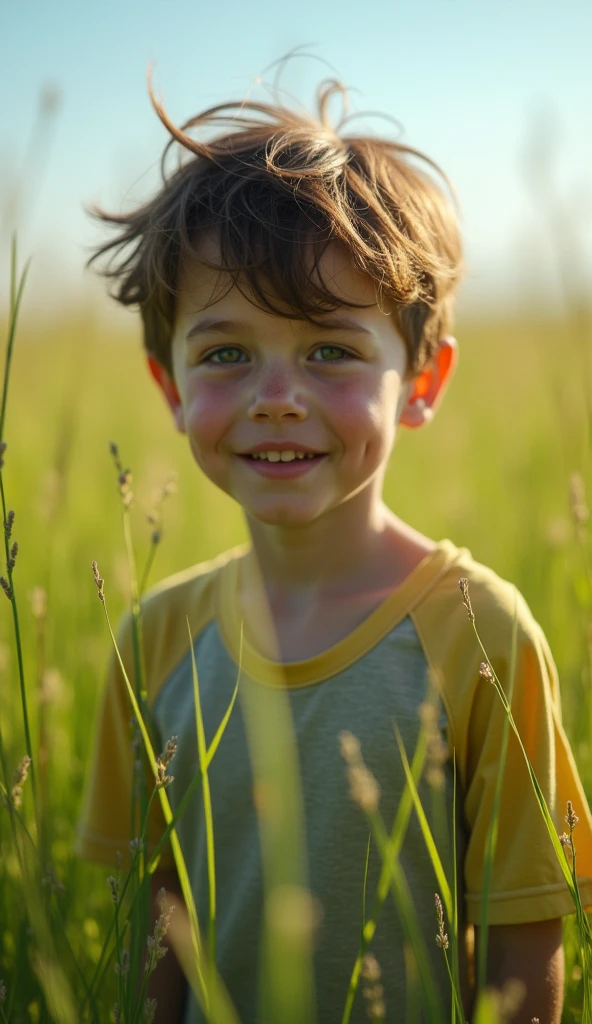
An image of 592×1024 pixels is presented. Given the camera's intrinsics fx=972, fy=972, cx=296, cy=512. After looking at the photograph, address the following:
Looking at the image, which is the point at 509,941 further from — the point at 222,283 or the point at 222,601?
the point at 222,283

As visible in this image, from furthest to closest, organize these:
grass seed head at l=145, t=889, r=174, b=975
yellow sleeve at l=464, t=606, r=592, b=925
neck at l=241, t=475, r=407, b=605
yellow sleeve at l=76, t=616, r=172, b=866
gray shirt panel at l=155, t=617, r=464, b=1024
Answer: yellow sleeve at l=76, t=616, r=172, b=866 → neck at l=241, t=475, r=407, b=605 → gray shirt panel at l=155, t=617, r=464, b=1024 → yellow sleeve at l=464, t=606, r=592, b=925 → grass seed head at l=145, t=889, r=174, b=975

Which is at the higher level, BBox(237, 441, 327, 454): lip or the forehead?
the forehead

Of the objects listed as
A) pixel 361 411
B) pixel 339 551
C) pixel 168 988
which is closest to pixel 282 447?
pixel 361 411

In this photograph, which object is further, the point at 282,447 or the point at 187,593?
the point at 187,593

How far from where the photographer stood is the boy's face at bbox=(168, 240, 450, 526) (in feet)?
4.52

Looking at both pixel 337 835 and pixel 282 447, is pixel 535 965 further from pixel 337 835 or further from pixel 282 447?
pixel 282 447

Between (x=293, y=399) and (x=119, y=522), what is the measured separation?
2356 mm

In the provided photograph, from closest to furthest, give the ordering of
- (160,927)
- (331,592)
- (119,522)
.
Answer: (160,927)
(331,592)
(119,522)

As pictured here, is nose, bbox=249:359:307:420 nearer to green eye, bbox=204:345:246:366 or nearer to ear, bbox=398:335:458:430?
green eye, bbox=204:345:246:366

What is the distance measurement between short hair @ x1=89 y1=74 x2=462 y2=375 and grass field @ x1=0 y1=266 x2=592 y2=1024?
31 cm

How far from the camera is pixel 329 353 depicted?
1407 mm

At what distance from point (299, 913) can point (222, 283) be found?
38.9 inches

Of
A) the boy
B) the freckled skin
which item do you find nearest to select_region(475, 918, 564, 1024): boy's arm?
the boy

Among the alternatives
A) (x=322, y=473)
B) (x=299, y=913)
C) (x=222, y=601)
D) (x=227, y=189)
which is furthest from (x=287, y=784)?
(x=227, y=189)
